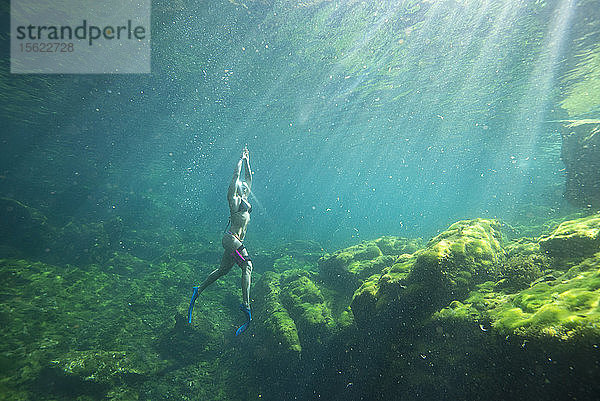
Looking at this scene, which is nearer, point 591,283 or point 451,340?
point 591,283

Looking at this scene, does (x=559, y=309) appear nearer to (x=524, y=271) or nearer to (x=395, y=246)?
(x=524, y=271)

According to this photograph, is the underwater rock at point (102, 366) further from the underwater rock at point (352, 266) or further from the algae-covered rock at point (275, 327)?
the underwater rock at point (352, 266)

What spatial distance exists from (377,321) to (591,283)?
375cm

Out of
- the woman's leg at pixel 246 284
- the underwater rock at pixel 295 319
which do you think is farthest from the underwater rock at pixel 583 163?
the woman's leg at pixel 246 284

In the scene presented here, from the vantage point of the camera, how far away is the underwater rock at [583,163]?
479 inches

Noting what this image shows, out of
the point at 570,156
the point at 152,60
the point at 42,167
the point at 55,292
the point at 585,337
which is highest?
the point at 152,60

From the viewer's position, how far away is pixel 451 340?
4.40 metres

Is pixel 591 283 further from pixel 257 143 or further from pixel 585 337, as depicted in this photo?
pixel 257 143

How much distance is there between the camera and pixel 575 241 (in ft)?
17.5

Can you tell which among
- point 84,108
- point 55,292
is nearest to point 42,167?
point 84,108

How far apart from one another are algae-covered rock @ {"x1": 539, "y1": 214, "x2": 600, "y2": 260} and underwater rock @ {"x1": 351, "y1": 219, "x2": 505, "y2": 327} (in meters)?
1.12

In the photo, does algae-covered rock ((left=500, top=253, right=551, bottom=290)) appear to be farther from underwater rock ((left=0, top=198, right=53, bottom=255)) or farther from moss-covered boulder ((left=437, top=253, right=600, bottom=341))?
underwater rock ((left=0, top=198, right=53, bottom=255))

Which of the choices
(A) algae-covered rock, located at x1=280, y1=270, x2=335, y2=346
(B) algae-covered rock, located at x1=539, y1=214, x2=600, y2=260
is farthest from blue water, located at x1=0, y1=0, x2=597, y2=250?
(A) algae-covered rock, located at x1=280, y1=270, x2=335, y2=346

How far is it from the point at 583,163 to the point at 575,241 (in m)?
11.9
